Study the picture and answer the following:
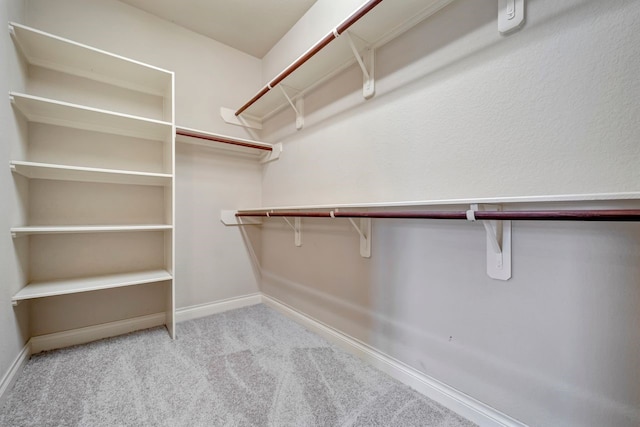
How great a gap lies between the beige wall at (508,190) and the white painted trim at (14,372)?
1.67 meters

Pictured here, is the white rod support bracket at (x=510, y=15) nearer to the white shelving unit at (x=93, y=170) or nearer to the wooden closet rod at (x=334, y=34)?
the wooden closet rod at (x=334, y=34)

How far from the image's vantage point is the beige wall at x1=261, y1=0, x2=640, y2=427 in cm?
77

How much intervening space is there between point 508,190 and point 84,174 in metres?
2.24

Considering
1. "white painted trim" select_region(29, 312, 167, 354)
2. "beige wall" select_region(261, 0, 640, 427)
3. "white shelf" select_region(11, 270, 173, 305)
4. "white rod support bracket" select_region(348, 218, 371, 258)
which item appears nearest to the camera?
"beige wall" select_region(261, 0, 640, 427)

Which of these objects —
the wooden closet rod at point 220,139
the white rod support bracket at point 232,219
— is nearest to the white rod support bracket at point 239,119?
the wooden closet rod at point 220,139

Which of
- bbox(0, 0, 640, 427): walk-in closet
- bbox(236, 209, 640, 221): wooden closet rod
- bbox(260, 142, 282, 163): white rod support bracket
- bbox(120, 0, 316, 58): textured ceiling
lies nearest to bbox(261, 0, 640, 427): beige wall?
bbox(0, 0, 640, 427): walk-in closet

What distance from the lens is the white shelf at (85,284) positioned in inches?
53.1

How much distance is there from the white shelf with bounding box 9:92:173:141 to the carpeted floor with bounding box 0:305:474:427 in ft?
4.66

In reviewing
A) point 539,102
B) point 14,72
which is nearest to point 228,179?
point 14,72

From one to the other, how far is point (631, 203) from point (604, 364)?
1.62ft

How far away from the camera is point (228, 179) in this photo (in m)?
2.34

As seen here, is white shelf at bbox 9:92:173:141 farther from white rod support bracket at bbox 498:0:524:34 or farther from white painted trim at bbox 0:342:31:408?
white rod support bracket at bbox 498:0:524:34

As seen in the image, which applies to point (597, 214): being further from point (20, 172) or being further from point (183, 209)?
point (20, 172)

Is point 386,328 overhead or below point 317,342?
overhead
